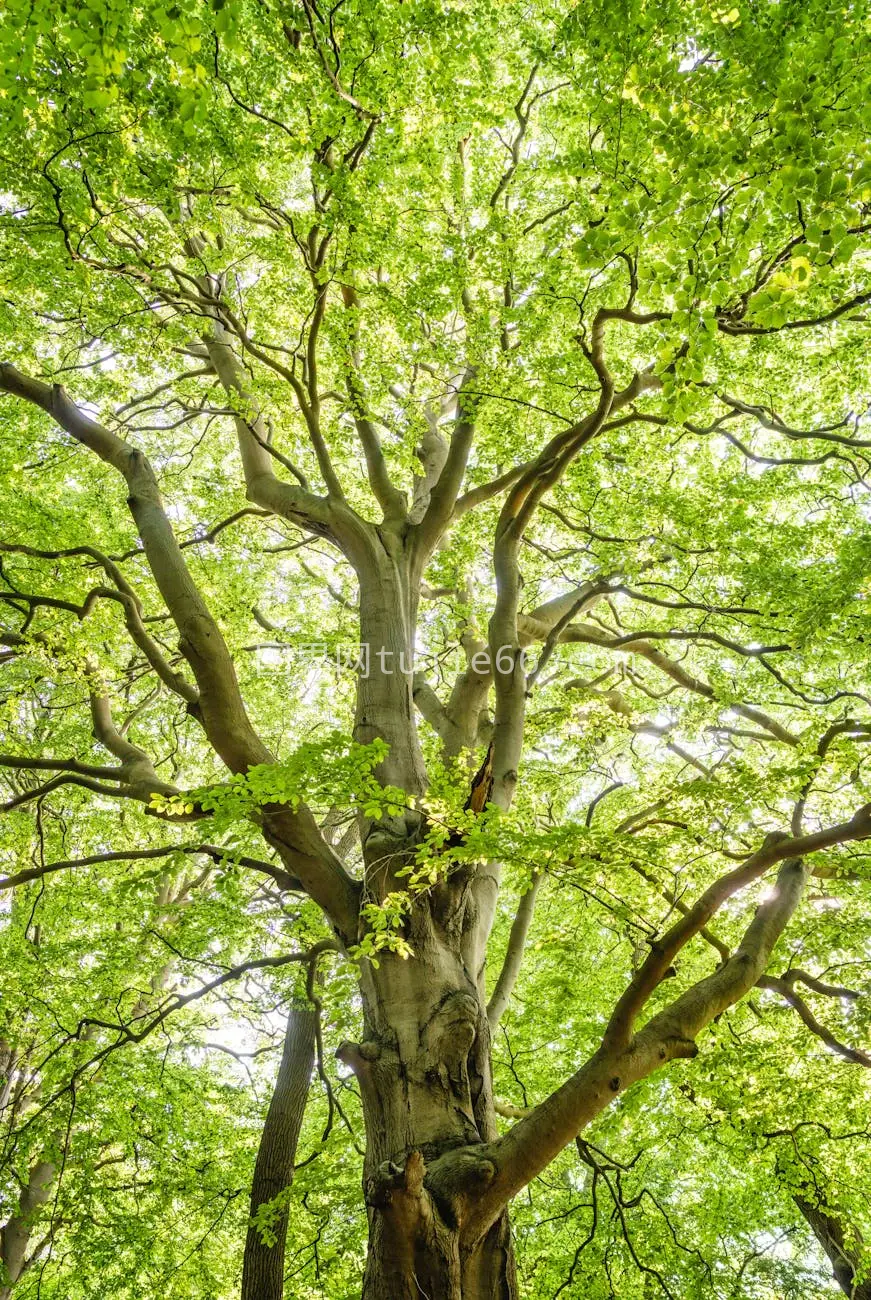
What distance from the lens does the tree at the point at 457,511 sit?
10.5ft

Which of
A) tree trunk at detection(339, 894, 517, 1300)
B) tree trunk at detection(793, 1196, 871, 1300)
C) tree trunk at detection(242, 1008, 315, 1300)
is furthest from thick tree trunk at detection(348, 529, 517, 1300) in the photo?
tree trunk at detection(793, 1196, 871, 1300)

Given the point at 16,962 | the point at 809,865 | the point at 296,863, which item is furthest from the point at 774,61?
the point at 16,962

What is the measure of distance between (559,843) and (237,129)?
5.62 m

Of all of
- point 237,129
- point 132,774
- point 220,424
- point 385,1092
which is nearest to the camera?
point 385,1092

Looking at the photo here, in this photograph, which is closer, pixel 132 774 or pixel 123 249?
pixel 132 774

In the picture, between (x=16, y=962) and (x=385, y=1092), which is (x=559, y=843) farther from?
(x=16, y=962)

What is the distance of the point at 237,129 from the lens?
5.34 meters

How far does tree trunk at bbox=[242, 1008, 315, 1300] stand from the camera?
556 cm

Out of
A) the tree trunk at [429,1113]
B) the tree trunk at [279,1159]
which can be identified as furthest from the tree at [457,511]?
the tree trunk at [279,1159]

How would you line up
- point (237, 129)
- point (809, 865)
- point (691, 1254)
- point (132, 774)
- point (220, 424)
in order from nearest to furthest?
point (809, 865)
point (132, 774)
point (237, 129)
point (691, 1254)
point (220, 424)

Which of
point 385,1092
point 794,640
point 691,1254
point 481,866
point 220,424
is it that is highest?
point 220,424

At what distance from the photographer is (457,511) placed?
6520mm

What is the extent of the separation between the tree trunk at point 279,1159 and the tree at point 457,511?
17 centimetres

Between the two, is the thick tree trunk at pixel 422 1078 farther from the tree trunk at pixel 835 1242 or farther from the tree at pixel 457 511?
the tree trunk at pixel 835 1242
